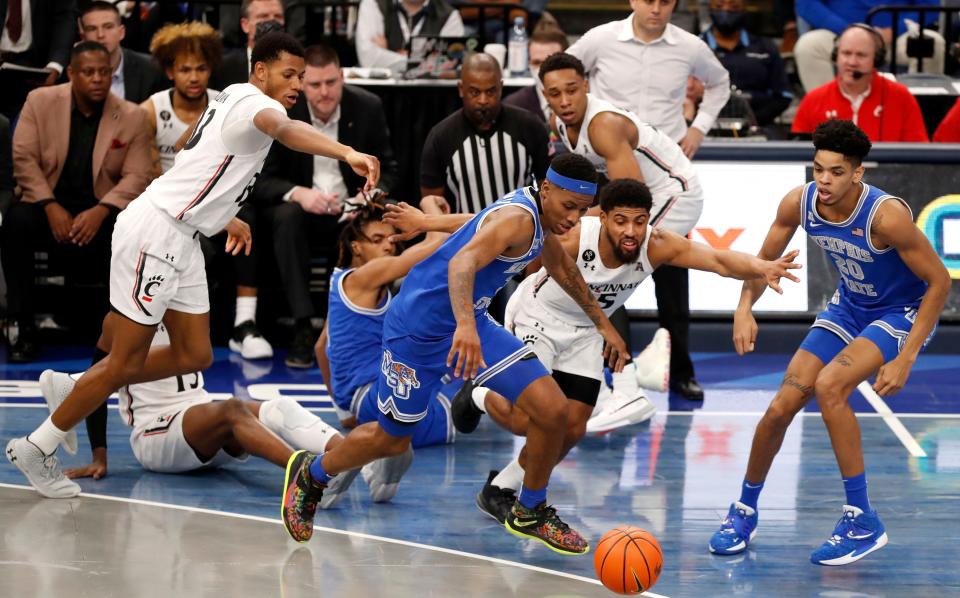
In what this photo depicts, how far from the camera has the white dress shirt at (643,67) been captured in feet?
29.1

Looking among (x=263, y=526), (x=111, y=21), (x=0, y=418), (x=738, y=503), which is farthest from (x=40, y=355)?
(x=738, y=503)

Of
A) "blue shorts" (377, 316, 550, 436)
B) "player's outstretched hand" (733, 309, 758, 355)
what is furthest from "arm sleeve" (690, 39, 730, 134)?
"blue shorts" (377, 316, 550, 436)

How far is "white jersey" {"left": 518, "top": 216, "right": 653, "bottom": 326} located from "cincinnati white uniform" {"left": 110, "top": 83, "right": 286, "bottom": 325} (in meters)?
1.54

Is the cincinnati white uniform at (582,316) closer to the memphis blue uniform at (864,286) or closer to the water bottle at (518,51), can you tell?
the memphis blue uniform at (864,286)

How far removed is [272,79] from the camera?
620 cm

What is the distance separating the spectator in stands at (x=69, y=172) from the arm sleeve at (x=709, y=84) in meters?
3.55

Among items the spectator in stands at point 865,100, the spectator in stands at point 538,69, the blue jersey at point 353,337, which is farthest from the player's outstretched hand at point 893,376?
the spectator in stands at point 865,100

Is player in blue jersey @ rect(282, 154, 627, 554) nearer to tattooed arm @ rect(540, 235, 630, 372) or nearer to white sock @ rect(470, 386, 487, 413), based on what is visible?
tattooed arm @ rect(540, 235, 630, 372)

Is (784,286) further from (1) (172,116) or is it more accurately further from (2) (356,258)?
(1) (172,116)

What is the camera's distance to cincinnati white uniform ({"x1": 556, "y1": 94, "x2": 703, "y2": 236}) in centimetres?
791

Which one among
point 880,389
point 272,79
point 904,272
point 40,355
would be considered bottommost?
point 40,355

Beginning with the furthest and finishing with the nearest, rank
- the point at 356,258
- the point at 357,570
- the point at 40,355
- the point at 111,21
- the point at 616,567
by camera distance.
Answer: the point at 111,21, the point at 40,355, the point at 356,258, the point at 357,570, the point at 616,567

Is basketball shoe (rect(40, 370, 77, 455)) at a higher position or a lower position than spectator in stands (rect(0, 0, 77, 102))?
lower

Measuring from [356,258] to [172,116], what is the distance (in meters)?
2.60
